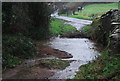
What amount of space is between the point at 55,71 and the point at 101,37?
946cm

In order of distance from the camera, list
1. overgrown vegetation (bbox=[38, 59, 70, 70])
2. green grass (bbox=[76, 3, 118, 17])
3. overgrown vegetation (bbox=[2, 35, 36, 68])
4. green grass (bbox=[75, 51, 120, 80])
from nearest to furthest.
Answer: green grass (bbox=[75, 51, 120, 80]), overgrown vegetation (bbox=[38, 59, 70, 70]), overgrown vegetation (bbox=[2, 35, 36, 68]), green grass (bbox=[76, 3, 118, 17])

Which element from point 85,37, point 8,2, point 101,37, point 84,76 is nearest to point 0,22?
point 8,2

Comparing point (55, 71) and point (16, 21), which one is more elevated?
point (16, 21)

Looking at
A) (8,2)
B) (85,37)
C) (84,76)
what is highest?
(8,2)

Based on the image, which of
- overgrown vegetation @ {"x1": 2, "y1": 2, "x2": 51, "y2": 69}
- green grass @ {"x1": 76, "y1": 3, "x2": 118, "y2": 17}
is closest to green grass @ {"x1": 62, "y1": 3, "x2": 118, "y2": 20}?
green grass @ {"x1": 76, "y1": 3, "x2": 118, "y2": 17}

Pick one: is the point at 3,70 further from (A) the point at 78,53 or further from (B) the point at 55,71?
(A) the point at 78,53

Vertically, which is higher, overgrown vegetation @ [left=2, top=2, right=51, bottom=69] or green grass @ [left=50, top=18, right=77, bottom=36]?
overgrown vegetation @ [left=2, top=2, right=51, bottom=69]

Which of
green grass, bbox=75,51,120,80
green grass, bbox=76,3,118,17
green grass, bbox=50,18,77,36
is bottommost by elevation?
green grass, bbox=50,18,77,36

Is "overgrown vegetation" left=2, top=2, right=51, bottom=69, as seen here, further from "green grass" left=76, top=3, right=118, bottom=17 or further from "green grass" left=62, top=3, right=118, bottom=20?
"green grass" left=76, top=3, right=118, bottom=17

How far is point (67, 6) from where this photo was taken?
58.6 meters

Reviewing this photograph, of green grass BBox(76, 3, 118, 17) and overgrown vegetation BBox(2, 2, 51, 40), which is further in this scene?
green grass BBox(76, 3, 118, 17)

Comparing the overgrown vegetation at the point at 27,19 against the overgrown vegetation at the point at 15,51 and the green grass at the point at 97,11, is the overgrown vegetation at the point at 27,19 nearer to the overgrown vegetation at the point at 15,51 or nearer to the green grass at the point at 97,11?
the overgrown vegetation at the point at 15,51

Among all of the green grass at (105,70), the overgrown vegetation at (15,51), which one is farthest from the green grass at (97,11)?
the green grass at (105,70)

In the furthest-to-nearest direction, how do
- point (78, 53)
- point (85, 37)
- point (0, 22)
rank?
1. point (85, 37)
2. point (78, 53)
3. point (0, 22)
